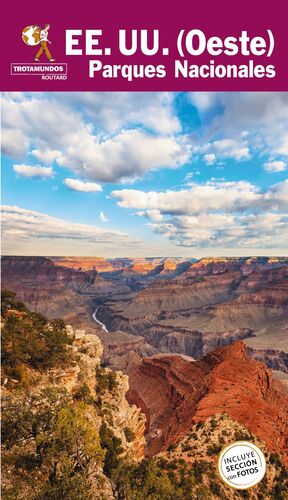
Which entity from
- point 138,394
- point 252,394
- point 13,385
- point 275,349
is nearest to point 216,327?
point 275,349

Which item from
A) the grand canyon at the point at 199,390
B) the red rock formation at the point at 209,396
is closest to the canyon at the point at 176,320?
the grand canyon at the point at 199,390

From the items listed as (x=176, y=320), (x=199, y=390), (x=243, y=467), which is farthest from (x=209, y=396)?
(x=176, y=320)

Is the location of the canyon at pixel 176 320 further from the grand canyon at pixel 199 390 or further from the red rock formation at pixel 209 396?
the red rock formation at pixel 209 396

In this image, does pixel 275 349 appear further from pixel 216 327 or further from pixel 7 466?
pixel 7 466

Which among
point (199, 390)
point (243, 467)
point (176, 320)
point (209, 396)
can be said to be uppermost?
point (243, 467)

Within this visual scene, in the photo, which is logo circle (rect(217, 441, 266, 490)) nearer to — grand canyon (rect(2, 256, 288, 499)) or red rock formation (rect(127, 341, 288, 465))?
grand canyon (rect(2, 256, 288, 499))

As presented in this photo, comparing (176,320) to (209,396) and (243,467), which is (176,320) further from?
(243,467)
